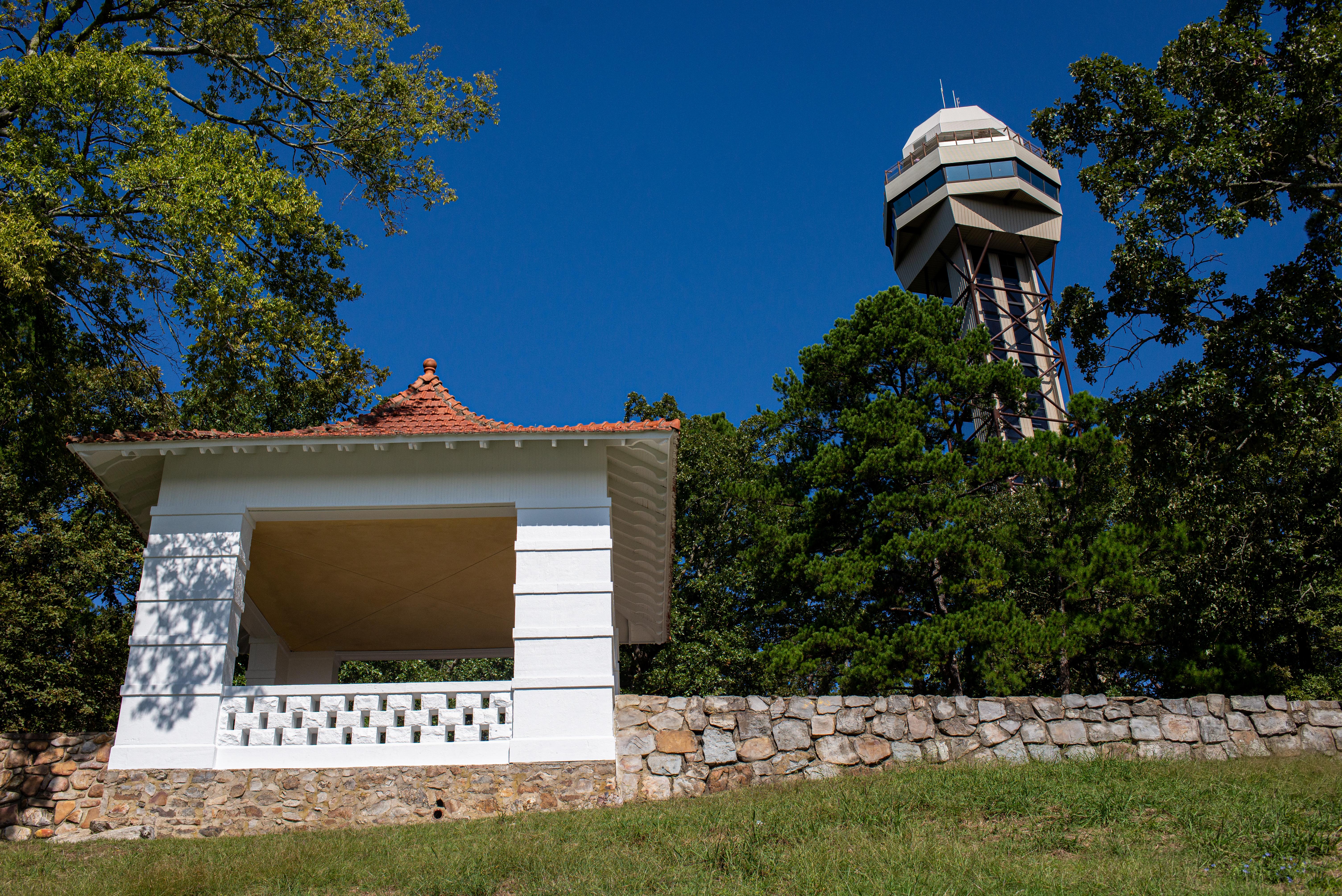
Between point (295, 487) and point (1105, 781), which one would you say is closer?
point (1105, 781)

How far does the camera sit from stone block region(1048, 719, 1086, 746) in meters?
9.84

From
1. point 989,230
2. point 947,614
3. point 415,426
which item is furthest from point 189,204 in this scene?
point 989,230

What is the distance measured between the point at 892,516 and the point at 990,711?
809cm

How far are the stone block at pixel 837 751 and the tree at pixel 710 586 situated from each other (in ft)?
38.6

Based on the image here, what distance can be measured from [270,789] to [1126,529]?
47.2 feet

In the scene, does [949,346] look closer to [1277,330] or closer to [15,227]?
[1277,330]

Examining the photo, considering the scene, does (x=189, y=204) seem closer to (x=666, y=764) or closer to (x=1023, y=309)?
(x=666, y=764)

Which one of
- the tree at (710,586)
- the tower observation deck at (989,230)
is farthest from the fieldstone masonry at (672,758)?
the tower observation deck at (989,230)

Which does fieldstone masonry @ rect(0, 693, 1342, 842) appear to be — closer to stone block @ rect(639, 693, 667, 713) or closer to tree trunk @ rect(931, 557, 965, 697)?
stone block @ rect(639, 693, 667, 713)

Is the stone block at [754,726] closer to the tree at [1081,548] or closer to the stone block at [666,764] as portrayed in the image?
the stone block at [666,764]

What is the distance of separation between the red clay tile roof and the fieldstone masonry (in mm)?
2791

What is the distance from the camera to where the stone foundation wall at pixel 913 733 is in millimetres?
9289

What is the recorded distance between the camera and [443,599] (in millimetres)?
13922

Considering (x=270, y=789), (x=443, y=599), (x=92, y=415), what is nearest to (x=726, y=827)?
(x=270, y=789)
